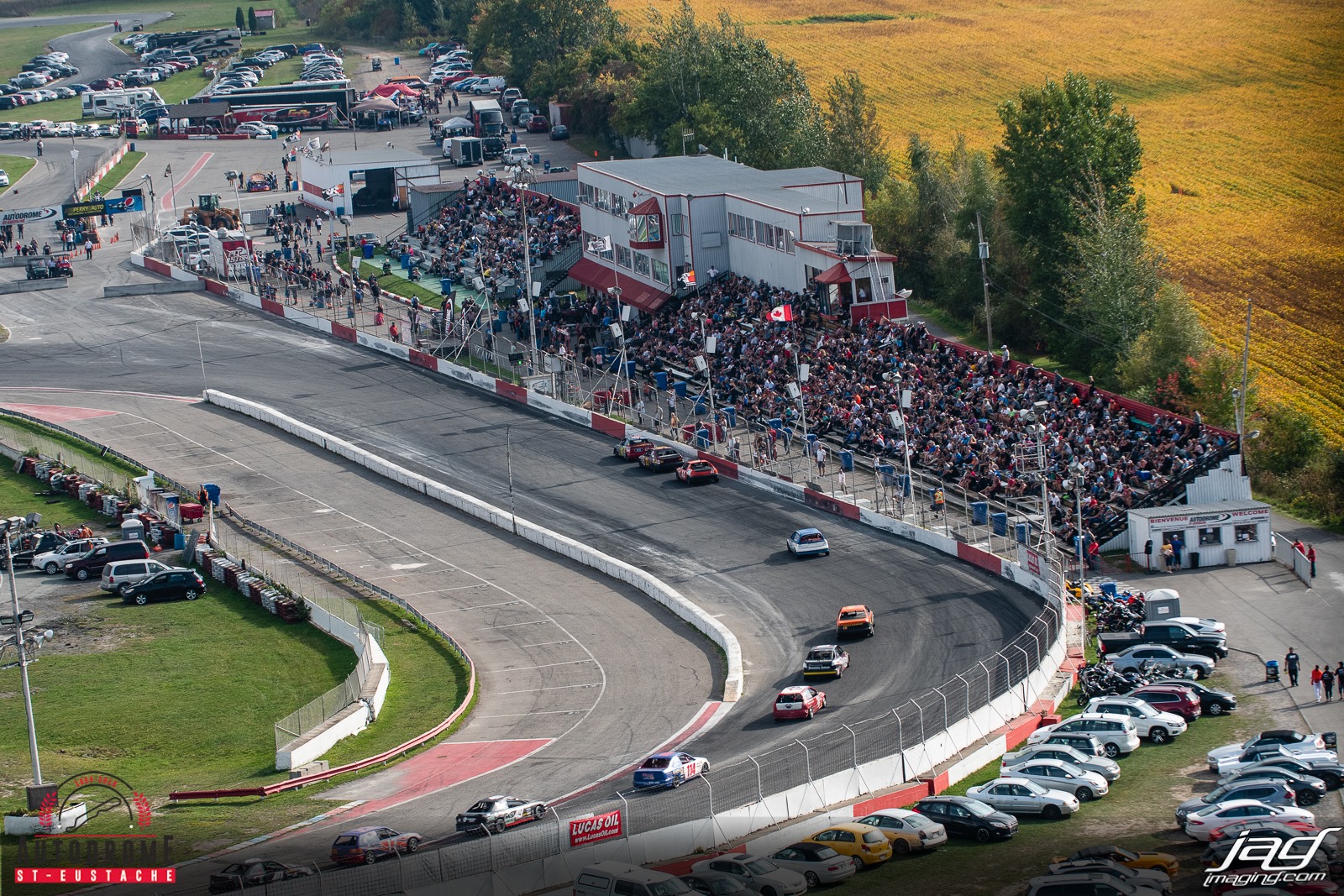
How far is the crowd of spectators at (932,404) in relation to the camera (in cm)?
6038

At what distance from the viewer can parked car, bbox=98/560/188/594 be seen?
60219 mm

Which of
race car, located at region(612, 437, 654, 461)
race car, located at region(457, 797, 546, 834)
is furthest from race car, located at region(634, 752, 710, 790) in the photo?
race car, located at region(612, 437, 654, 461)

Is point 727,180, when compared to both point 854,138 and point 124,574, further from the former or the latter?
point 124,574

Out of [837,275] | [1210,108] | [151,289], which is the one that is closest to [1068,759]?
[837,275]

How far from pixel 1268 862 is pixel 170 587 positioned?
40665 millimetres

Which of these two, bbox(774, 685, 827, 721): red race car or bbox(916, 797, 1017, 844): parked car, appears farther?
bbox(774, 685, 827, 721): red race car

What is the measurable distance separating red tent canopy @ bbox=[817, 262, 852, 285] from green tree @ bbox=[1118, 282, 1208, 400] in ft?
42.8

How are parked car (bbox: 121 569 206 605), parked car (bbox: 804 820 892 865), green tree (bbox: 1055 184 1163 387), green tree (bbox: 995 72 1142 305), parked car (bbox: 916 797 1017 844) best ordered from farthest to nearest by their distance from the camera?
green tree (bbox: 995 72 1142 305)
green tree (bbox: 1055 184 1163 387)
parked car (bbox: 121 569 206 605)
parked car (bbox: 916 797 1017 844)
parked car (bbox: 804 820 892 865)

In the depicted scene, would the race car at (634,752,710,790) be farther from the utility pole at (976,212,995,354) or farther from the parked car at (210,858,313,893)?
the utility pole at (976,212,995,354)

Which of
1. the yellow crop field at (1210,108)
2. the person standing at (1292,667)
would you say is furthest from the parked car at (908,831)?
the yellow crop field at (1210,108)

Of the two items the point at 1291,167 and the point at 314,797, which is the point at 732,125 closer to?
the point at 1291,167

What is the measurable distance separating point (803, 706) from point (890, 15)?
383ft

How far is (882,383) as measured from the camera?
69.2 meters

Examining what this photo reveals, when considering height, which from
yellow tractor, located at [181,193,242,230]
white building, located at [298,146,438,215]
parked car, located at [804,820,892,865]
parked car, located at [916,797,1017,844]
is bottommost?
parked car, located at [916,797,1017,844]
